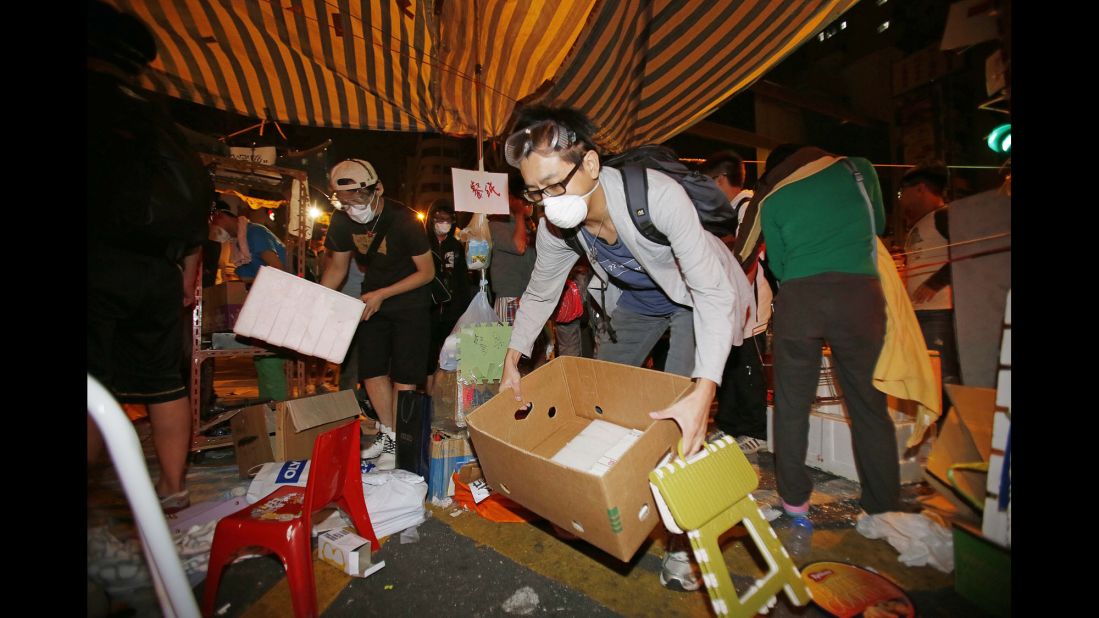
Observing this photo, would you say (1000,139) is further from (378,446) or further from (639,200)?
(378,446)

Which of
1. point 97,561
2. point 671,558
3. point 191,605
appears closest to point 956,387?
point 671,558

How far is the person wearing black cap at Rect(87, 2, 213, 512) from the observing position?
57.4 inches

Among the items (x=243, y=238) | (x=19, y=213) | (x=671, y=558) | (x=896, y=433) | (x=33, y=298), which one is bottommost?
(x=671, y=558)

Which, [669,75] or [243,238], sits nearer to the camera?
[243,238]

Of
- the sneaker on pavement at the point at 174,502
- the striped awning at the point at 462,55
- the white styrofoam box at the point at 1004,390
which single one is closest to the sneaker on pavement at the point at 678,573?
the white styrofoam box at the point at 1004,390

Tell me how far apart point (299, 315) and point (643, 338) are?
2129 millimetres

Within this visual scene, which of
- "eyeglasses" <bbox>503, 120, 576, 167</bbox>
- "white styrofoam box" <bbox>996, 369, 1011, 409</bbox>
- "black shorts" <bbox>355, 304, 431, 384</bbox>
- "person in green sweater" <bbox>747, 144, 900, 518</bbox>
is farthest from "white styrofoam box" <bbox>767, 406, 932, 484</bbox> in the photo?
"black shorts" <bbox>355, 304, 431, 384</bbox>

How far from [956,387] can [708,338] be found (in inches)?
38.8

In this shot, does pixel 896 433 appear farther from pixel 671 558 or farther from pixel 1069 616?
pixel 671 558

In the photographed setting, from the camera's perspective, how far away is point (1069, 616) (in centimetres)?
104

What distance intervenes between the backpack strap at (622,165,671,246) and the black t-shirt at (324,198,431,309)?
1.82m

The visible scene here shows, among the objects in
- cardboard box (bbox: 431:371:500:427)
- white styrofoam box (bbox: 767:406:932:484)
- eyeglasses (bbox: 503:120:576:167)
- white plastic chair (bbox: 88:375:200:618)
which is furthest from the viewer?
cardboard box (bbox: 431:371:500:427)

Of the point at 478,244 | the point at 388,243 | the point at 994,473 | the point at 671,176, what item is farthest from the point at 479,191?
the point at 994,473

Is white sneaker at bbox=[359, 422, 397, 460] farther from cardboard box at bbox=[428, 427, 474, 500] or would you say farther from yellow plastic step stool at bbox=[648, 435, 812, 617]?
yellow plastic step stool at bbox=[648, 435, 812, 617]
